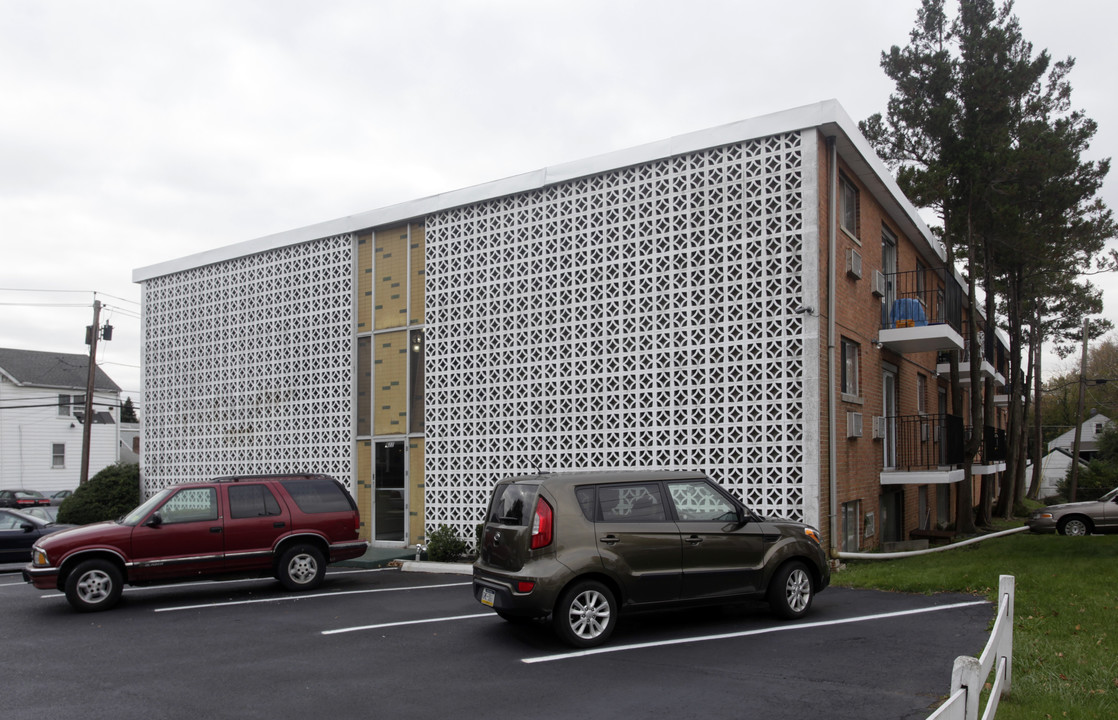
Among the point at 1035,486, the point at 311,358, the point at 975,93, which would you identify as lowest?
the point at 1035,486

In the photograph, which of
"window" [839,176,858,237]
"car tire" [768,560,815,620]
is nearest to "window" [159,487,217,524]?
"car tire" [768,560,815,620]

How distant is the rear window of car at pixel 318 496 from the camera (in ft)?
41.7

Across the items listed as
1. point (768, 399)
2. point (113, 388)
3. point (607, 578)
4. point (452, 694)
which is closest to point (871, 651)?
point (607, 578)

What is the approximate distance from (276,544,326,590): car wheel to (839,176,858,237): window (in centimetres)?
1024

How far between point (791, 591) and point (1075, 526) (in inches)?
646

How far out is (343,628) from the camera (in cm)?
968

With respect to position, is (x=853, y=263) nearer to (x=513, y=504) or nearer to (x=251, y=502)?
(x=513, y=504)

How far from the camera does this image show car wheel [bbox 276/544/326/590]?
40.7 feet

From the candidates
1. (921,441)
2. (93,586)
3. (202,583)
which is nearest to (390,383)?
(202,583)

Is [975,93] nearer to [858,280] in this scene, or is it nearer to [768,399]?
[858,280]

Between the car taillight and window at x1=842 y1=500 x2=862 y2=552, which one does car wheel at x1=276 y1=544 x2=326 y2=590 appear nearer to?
the car taillight

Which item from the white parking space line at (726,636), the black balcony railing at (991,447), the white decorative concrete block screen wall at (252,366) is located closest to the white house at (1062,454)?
the black balcony railing at (991,447)

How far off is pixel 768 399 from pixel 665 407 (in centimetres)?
169

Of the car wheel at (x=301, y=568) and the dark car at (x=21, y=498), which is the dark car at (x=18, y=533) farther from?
the dark car at (x=21, y=498)
